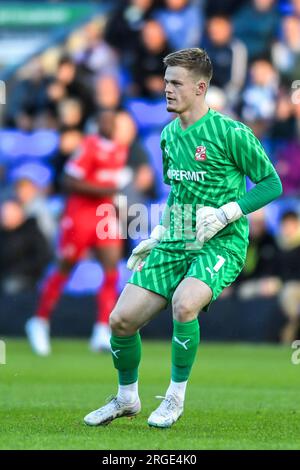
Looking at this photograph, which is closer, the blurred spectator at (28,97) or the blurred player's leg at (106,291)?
the blurred player's leg at (106,291)

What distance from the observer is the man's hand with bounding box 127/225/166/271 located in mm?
6945

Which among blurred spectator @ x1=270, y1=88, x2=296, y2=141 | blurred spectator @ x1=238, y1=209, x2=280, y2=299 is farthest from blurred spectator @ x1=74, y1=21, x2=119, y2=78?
blurred spectator @ x1=238, y1=209, x2=280, y2=299

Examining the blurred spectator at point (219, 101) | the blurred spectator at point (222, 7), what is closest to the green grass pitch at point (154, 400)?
the blurred spectator at point (219, 101)

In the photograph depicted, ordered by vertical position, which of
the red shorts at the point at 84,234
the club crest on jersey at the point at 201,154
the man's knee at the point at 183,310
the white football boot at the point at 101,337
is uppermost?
the club crest on jersey at the point at 201,154

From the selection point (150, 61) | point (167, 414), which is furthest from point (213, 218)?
point (150, 61)

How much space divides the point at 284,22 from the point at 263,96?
1157 millimetres

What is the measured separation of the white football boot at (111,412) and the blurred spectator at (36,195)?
8566mm

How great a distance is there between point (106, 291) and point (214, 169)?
634 centimetres

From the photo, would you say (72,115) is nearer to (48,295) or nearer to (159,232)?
(48,295)

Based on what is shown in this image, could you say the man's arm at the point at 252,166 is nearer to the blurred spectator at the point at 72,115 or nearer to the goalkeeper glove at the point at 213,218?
the goalkeeper glove at the point at 213,218

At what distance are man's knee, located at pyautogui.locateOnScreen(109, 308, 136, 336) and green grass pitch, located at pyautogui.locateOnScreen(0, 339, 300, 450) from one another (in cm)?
55

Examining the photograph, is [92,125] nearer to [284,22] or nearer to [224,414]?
[284,22]

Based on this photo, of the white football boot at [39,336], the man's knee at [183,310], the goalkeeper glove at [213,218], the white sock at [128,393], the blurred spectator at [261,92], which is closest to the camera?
the man's knee at [183,310]

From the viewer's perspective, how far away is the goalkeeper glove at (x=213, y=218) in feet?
21.4
